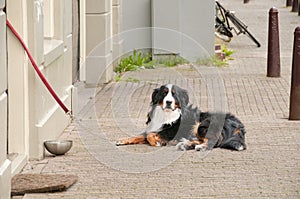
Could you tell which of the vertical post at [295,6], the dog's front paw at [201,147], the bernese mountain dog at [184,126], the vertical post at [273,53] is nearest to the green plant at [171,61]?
the vertical post at [273,53]

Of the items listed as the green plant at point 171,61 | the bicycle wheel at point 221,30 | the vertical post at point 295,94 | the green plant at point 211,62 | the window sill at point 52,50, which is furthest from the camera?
the bicycle wheel at point 221,30

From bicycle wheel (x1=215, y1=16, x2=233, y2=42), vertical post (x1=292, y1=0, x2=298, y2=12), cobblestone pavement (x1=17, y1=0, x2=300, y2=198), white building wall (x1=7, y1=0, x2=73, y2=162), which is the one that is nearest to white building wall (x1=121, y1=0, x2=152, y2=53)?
cobblestone pavement (x1=17, y1=0, x2=300, y2=198)

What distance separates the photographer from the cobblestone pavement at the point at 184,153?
301 inches

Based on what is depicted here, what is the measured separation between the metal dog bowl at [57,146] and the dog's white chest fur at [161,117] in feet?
2.93

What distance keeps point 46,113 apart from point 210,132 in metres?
1.67

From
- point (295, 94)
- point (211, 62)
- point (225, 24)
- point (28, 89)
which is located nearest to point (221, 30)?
point (225, 24)

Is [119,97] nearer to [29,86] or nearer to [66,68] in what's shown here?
[66,68]

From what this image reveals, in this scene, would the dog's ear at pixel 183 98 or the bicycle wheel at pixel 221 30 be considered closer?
the dog's ear at pixel 183 98

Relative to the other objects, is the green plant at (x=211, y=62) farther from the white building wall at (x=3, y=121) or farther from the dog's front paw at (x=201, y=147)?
the white building wall at (x=3, y=121)

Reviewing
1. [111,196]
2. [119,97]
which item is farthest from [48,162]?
[119,97]

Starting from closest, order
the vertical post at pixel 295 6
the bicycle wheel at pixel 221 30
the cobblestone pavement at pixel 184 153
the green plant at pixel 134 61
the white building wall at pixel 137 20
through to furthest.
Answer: the cobblestone pavement at pixel 184 153 → the green plant at pixel 134 61 → the white building wall at pixel 137 20 → the bicycle wheel at pixel 221 30 → the vertical post at pixel 295 6

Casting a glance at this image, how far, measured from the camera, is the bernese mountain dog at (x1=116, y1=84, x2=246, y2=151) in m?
9.08

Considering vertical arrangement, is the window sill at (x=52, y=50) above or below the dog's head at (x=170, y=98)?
above

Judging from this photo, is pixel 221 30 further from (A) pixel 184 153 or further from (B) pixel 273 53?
(A) pixel 184 153
